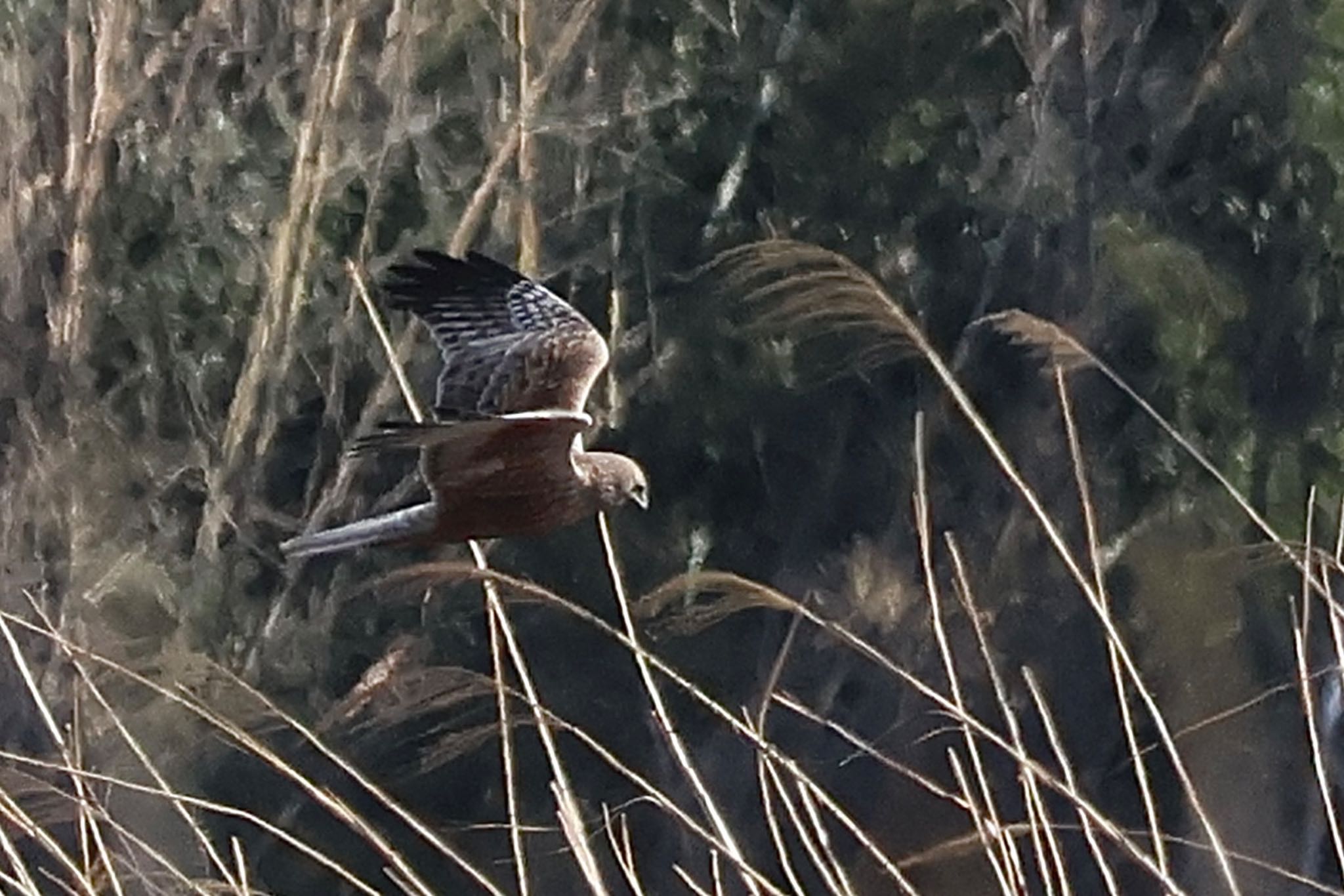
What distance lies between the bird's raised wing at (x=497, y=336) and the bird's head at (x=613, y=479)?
0.04m

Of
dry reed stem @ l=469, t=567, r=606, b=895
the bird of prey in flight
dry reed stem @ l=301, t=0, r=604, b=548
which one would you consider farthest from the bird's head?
dry reed stem @ l=301, t=0, r=604, b=548

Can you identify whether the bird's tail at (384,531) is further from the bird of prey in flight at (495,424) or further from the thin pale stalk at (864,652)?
the thin pale stalk at (864,652)

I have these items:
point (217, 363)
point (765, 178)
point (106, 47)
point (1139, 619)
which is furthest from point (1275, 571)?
point (106, 47)

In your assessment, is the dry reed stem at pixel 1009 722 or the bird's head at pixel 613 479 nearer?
the dry reed stem at pixel 1009 722

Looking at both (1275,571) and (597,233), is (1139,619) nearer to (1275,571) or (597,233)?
(1275,571)

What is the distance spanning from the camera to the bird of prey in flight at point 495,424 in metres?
1.15

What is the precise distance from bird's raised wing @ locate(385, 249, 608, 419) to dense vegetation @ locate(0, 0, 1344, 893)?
2.15 metres

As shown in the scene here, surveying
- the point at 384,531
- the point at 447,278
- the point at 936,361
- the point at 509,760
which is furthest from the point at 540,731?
the point at 447,278

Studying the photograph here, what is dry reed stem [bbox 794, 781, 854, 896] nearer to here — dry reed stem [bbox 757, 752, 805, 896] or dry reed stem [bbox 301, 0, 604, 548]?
dry reed stem [bbox 757, 752, 805, 896]

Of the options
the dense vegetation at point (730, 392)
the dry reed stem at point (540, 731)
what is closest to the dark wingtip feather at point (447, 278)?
the dry reed stem at point (540, 731)

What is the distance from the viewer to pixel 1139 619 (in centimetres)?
387

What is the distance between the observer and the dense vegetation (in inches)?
143

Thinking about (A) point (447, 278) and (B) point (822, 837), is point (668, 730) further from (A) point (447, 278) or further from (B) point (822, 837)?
(A) point (447, 278)

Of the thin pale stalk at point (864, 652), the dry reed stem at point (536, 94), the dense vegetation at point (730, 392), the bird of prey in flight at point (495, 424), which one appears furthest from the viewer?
the dense vegetation at point (730, 392)
